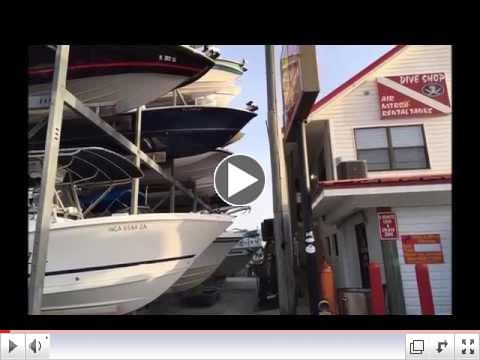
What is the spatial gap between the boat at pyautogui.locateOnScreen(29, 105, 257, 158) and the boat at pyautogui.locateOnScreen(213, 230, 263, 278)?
326 centimetres

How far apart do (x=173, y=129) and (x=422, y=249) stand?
4.65m

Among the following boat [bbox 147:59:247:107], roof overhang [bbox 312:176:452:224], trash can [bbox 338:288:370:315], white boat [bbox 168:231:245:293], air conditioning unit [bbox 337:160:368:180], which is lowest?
trash can [bbox 338:288:370:315]

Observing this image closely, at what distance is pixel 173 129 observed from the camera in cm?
677

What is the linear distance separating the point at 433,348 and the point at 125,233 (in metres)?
3.62

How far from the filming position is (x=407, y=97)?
21.0 feet

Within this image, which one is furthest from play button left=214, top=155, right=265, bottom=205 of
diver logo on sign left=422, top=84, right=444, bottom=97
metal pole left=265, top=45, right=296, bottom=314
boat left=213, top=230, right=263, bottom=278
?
boat left=213, top=230, right=263, bottom=278

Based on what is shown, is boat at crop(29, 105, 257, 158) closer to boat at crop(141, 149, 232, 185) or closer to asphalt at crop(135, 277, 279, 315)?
boat at crop(141, 149, 232, 185)

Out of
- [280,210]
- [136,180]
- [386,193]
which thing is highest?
[136,180]

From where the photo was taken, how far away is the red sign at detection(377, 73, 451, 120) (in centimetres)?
626

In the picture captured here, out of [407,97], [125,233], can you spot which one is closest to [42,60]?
[125,233]

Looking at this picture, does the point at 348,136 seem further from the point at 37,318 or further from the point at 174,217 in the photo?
the point at 37,318

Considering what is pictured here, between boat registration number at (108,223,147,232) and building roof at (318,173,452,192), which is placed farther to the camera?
building roof at (318,173,452,192)

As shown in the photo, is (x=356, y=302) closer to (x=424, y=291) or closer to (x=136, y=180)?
(x=424, y=291)

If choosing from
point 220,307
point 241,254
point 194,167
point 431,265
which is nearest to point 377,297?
point 431,265
